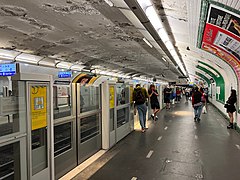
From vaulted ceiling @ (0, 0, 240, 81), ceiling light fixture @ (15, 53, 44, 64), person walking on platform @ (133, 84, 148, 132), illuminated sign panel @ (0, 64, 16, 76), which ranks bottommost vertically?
person walking on platform @ (133, 84, 148, 132)

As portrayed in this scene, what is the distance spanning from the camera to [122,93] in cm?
752

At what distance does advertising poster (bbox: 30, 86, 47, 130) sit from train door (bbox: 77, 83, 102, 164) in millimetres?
1472

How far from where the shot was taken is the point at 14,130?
2.86m

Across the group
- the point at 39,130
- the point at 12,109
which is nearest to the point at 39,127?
the point at 39,130

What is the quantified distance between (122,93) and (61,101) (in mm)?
3284

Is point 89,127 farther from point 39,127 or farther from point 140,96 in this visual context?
point 140,96

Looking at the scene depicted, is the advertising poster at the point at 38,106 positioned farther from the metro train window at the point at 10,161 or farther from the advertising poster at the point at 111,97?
the advertising poster at the point at 111,97

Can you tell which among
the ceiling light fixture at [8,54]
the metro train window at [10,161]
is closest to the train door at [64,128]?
the metro train window at [10,161]

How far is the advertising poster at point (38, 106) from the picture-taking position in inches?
123

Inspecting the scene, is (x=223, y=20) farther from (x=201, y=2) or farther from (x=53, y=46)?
(x=53, y=46)

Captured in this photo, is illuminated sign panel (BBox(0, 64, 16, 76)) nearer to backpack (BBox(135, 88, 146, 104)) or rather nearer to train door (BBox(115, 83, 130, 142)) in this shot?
train door (BBox(115, 83, 130, 142))

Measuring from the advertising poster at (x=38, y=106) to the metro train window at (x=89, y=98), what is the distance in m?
1.68

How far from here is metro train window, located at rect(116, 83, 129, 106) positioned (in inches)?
277

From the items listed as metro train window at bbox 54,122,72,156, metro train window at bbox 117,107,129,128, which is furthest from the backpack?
metro train window at bbox 54,122,72,156
